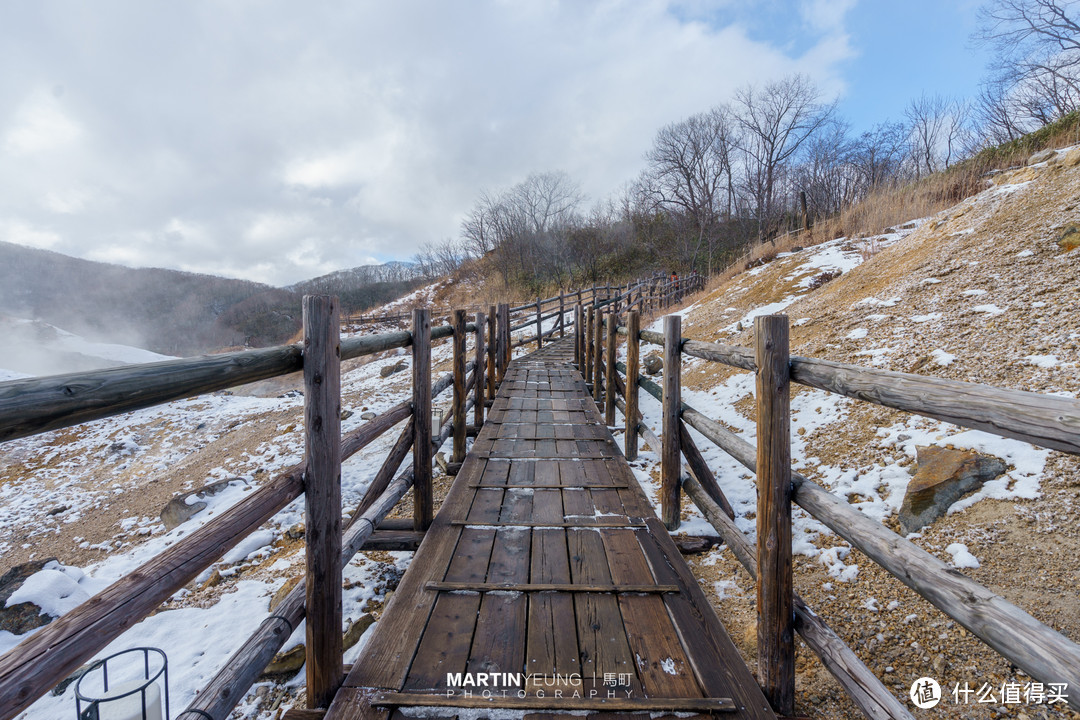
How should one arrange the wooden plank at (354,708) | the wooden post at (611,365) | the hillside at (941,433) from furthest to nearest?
the wooden post at (611,365) → the hillside at (941,433) → the wooden plank at (354,708)

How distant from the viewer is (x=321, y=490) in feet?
5.49

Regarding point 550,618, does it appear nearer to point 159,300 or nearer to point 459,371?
point 459,371

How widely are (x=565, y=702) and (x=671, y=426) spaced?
194 cm

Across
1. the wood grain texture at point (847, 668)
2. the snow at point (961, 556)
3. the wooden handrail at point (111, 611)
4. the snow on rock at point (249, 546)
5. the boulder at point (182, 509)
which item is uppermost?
the wooden handrail at point (111, 611)

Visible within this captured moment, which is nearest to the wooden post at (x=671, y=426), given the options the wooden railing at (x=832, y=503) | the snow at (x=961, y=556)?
the wooden railing at (x=832, y=503)

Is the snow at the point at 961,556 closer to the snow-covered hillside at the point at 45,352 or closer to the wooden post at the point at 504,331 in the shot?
the wooden post at the point at 504,331

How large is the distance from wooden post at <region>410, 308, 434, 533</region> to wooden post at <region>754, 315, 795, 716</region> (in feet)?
A: 6.79

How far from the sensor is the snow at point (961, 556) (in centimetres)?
230

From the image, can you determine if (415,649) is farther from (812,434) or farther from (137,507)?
(137,507)

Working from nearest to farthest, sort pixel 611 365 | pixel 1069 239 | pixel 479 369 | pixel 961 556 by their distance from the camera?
pixel 961 556 < pixel 1069 239 < pixel 479 369 < pixel 611 365

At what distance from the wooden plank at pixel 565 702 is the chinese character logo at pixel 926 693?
98cm

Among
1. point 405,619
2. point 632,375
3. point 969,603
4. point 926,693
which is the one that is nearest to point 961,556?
point 926,693

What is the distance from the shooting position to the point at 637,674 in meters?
1.67

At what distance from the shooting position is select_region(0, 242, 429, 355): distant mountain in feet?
113
